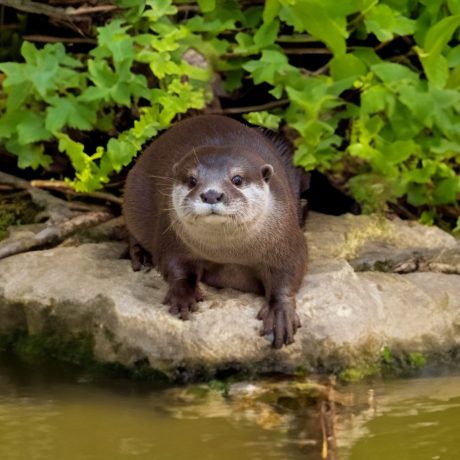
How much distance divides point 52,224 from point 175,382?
1.19m

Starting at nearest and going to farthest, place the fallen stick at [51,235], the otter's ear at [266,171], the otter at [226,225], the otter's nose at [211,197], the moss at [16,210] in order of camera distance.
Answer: the otter's nose at [211,197] < the otter at [226,225] < the otter's ear at [266,171] < the fallen stick at [51,235] < the moss at [16,210]

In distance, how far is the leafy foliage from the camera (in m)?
4.32

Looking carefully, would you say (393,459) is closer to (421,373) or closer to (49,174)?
(421,373)

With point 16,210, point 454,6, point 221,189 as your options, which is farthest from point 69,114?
point 454,6

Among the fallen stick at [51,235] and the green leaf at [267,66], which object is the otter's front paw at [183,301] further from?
the green leaf at [267,66]

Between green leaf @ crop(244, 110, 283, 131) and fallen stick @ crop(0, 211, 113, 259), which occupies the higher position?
green leaf @ crop(244, 110, 283, 131)

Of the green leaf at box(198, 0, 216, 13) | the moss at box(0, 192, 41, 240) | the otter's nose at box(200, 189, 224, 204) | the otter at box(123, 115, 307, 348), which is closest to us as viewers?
the otter's nose at box(200, 189, 224, 204)

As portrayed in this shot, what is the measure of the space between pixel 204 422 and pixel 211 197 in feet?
2.10

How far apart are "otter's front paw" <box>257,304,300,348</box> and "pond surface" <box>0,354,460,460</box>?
0.20 metres

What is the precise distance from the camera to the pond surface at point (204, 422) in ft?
9.98

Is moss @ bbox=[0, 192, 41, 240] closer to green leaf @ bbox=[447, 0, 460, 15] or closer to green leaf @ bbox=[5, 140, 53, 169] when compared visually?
green leaf @ bbox=[5, 140, 53, 169]

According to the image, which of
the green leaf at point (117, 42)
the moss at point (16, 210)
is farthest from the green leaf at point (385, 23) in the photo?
the moss at point (16, 210)

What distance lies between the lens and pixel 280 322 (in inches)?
140

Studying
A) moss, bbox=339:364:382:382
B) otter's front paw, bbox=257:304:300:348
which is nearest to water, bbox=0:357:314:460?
otter's front paw, bbox=257:304:300:348
